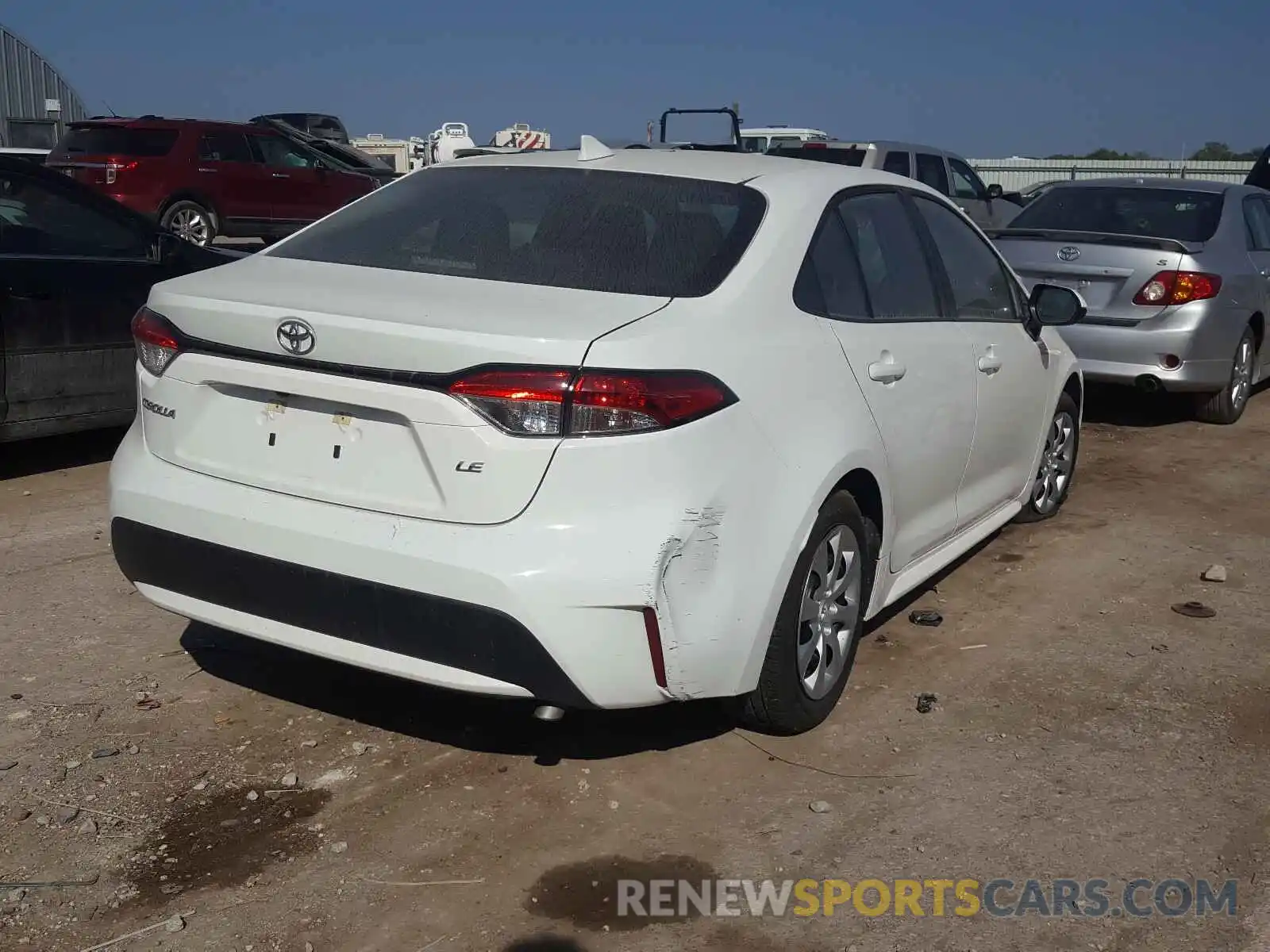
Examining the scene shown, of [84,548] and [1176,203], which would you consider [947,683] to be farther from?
[1176,203]

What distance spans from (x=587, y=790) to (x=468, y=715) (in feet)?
1.90

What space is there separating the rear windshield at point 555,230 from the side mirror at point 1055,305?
2.00 metres

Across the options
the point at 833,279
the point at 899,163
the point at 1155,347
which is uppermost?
the point at 899,163

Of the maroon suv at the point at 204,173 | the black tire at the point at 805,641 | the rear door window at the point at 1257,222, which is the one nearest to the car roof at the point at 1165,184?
the rear door window at the point at 1257,222

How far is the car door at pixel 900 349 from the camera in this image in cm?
A: 400

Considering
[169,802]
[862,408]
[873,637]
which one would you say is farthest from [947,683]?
[169,802]

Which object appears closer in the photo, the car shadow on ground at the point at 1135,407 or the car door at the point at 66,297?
the car door at the point at 66,297

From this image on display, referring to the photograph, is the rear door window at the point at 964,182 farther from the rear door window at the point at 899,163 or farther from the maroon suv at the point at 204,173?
the maroon suv at the point at 204,173

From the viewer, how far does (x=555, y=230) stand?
12.6 feet

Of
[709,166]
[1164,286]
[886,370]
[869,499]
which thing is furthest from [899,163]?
[869,499]

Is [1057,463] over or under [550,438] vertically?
under

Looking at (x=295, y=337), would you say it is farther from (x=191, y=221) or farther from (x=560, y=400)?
(x=191, y=221)

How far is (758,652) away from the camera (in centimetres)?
348

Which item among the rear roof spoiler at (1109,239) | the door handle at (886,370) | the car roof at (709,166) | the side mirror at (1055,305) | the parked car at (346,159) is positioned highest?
the car roof at (709,166)
